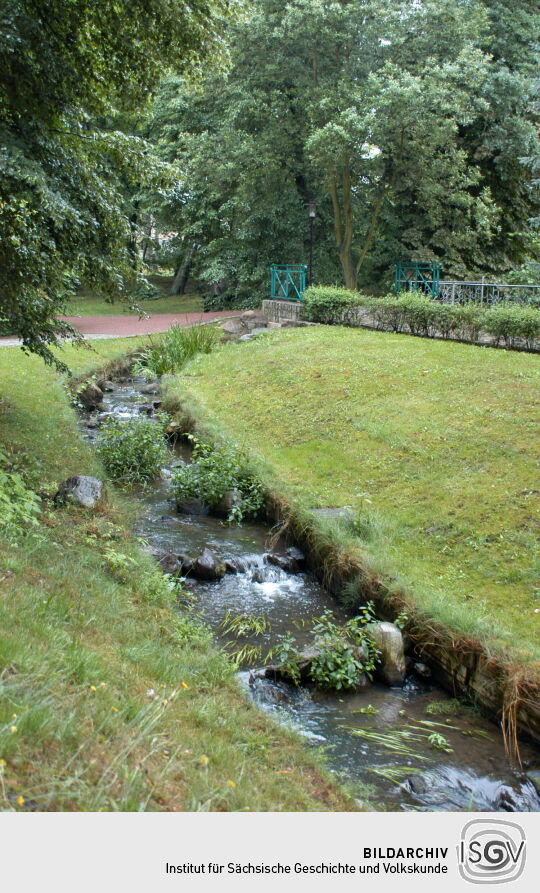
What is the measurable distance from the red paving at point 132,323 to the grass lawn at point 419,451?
9.40 meters

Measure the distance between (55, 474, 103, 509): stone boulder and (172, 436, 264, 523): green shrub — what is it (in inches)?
63.3

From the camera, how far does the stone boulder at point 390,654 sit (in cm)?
565

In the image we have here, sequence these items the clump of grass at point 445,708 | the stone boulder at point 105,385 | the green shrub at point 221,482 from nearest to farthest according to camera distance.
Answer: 1. the clump of grass at point 445,708
2. the green shrub at point 221,482
3. the stone boulder at point 105,385

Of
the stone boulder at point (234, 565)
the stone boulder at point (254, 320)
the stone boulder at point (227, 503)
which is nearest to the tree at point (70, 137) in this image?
the stone boulder at point (227, 503)

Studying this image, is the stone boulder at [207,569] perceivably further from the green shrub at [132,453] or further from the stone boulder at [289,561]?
the green shrub at [132,453]

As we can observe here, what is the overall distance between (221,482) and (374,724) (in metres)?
4.54

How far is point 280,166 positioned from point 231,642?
2255cm

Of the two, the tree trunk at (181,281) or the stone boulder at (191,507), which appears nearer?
the stone boulder at (191,507)

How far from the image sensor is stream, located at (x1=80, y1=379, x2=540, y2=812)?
441 cm

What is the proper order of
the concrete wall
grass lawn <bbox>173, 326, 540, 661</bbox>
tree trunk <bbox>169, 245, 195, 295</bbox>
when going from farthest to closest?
1. tree trunk <bbox>169, 245, 195, 295</bbox>
2. the concrete wall
3. grass lawn <bbox>173, 326, 540, 661</bbox>

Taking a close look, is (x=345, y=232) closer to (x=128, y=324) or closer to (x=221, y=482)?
(x=128, y=324)

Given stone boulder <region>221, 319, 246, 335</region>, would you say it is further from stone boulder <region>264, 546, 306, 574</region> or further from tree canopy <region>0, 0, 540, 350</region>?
stone boulder <region>264, 546, 306, 574</region>

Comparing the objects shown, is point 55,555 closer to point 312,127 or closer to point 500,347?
point 500,347

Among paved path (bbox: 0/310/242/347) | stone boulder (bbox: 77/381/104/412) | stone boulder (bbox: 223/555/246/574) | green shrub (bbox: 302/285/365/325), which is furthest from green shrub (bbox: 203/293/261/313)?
stone boulder (bbox: 223/555/246/574)
